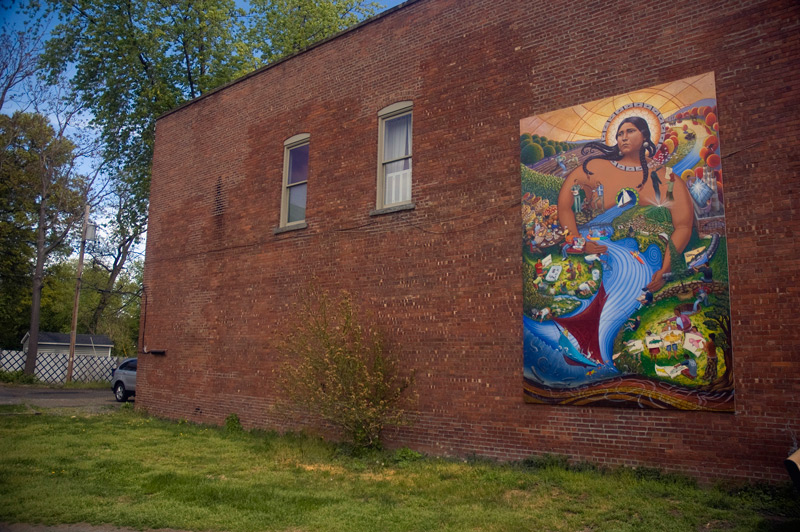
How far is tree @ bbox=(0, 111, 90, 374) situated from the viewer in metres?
32.1

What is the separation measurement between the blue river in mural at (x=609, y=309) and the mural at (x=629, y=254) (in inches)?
0.5

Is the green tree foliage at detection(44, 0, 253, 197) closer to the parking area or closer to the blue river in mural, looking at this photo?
the parking area

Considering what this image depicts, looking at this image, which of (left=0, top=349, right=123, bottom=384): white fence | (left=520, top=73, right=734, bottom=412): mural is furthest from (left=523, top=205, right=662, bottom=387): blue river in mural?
(left=0, top=349, right=123, bottom=384): white fence

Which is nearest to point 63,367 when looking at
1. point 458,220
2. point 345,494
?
point 458,220

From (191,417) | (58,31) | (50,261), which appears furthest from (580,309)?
(50,261)

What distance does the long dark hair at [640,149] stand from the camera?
873cm

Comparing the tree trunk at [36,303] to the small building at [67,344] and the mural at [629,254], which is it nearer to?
the small building at [67,344]

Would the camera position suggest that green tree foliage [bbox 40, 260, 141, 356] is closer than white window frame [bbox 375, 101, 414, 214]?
No

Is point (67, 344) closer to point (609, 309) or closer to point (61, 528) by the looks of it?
point (61, 528)

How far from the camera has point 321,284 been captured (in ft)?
41.8

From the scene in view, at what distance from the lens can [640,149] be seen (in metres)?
8.81

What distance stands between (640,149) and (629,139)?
23 centimetres

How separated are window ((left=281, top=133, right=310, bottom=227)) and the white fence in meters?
23.0

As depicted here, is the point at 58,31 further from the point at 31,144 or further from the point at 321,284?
the point at 321,284
